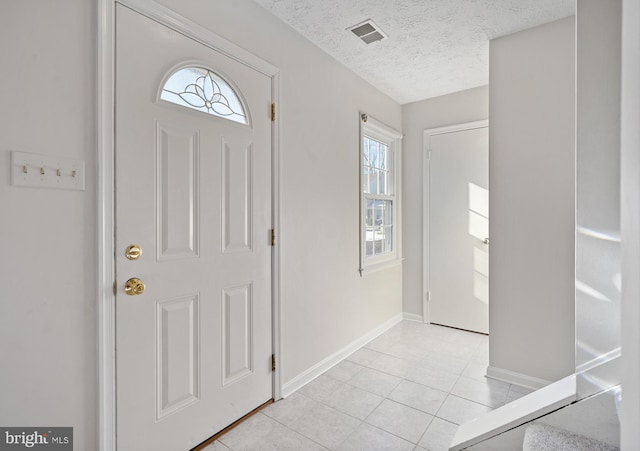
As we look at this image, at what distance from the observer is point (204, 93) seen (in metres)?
1.69

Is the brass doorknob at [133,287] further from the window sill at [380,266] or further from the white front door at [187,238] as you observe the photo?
the window sill at [380,266]

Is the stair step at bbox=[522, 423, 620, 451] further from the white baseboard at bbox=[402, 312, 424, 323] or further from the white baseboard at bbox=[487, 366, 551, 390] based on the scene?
the white baseboard at bbox=[402, 312, 424, 323]

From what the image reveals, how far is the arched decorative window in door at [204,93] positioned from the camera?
1.56 meters

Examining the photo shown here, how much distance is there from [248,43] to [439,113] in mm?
2364

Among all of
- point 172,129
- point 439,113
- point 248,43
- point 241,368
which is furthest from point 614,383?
point 439,113

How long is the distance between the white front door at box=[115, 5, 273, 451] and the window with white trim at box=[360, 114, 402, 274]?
4.32 feet

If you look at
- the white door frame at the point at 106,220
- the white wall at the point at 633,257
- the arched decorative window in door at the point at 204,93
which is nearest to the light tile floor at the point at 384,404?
the white door frame at the point at 106,220

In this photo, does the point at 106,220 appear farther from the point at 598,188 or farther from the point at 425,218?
the point at 425,218

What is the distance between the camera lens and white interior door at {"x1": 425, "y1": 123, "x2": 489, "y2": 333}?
10.7 feet

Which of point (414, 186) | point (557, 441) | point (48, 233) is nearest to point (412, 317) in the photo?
point (414, 186)

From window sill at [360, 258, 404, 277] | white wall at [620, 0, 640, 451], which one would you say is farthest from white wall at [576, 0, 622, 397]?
Answer: window sill at [360, 258, 404, 277]

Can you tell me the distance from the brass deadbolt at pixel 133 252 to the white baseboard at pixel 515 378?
2.55m

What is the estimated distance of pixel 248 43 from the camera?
1910mm

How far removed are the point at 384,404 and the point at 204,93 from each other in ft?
7.17
